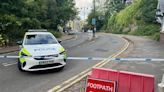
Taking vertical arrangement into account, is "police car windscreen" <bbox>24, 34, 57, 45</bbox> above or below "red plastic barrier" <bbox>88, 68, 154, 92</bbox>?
above

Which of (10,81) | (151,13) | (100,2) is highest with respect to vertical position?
(100,2)

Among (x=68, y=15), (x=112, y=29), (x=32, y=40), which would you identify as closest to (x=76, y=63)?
(x=32, y=40)

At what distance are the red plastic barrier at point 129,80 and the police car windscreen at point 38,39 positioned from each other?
5079 mm

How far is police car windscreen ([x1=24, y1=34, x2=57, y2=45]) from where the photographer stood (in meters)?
10.3

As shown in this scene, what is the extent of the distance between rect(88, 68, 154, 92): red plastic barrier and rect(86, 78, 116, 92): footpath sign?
1.19 feet

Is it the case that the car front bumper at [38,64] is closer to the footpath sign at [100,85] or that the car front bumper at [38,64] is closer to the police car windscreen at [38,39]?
the police car windscreen at [38,39]

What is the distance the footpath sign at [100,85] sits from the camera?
5.27m

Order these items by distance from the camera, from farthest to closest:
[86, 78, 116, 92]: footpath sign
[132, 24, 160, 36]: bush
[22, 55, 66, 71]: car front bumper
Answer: [132, 24, 160, 36]: bush, [22, 55, 66, 71]: car front bumper, [86, 78, 116, 92]: footpath sign

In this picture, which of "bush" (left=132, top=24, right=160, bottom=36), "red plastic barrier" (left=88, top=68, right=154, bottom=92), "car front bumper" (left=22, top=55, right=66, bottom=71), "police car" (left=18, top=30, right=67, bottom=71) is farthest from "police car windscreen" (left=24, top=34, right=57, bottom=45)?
"bush" (left=132, top=24, right=160, bottom=36)

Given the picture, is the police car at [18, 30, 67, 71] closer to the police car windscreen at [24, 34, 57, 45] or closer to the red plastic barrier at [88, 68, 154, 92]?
the police car windscreen at [24, 34, 57, 45]

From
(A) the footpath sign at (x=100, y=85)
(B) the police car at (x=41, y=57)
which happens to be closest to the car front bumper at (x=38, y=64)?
(B) the police car at (x=41, y=57)

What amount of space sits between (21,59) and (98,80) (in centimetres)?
469

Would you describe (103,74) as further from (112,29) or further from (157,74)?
(112,29)

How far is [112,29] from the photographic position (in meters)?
73.9
